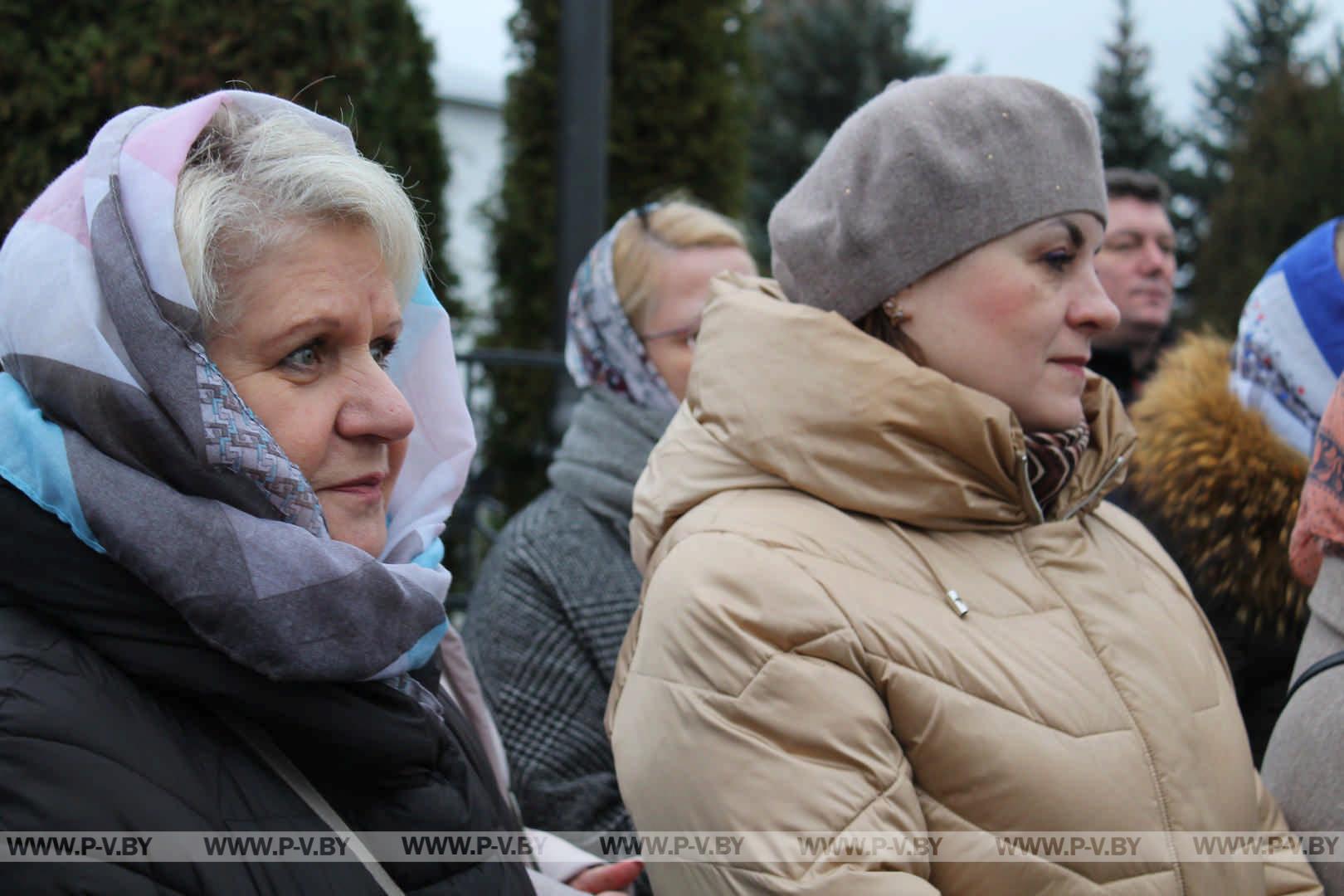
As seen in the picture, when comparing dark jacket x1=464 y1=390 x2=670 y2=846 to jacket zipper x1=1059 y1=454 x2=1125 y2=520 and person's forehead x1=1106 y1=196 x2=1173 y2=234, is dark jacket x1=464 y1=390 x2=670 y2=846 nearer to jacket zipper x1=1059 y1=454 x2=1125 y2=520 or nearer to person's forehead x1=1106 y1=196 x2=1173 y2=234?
jacket zipper x1=1059 y1=454 x2=1125 y2=520

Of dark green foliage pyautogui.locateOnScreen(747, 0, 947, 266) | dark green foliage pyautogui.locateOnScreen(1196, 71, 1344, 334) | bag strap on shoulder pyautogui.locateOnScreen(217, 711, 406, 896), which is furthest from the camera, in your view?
dark green foliage pyautogui.locateOnScreen(747, 0, 947, 266)

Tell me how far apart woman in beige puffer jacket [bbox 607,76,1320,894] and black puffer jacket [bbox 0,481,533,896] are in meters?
0.43

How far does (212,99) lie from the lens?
143 centimetres

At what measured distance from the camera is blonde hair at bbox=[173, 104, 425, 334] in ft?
4.40

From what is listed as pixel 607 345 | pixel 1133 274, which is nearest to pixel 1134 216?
pixel 1133 274

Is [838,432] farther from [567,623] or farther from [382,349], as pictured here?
[567,623]

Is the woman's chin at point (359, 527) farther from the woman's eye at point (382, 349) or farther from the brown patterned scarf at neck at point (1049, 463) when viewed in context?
the brown patterned scarf at neck at point (1049, 463)

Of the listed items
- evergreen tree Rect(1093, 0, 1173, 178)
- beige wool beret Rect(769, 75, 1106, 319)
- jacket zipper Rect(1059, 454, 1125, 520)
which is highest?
beige wool beret Rect(769, 75, 1106, 319)

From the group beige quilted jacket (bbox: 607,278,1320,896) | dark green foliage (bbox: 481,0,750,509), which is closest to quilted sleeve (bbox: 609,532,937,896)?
beige quilted jacket (bbox: 607,278,1320,896)

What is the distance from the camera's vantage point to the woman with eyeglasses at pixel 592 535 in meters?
2.47

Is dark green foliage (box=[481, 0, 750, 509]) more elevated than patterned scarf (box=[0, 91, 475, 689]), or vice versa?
patterned scarf (box=[0, 91, 475, 689])

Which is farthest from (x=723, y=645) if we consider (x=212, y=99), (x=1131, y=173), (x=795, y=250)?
(x=1131, y=173)

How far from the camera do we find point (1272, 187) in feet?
36.6

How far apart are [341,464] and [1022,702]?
912 millimetres
